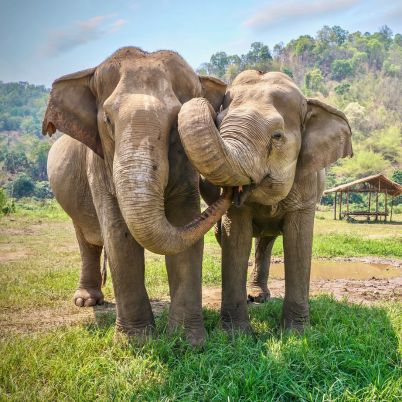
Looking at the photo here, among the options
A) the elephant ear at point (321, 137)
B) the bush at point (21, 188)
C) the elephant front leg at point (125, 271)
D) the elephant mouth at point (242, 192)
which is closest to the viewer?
the elephant mouth at point (242, 192)

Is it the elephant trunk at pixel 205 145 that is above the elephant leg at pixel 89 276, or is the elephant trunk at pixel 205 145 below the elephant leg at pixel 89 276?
above

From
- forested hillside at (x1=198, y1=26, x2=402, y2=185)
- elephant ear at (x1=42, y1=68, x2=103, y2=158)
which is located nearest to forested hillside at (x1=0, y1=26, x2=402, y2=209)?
forested hillside at (x1=198, y1=26, x2=402, y2=185)

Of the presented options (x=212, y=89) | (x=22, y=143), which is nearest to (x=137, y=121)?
(x=212, y=89)

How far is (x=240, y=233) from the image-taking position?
4.87m

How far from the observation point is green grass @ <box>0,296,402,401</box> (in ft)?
10.7

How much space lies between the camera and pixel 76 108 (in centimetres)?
449

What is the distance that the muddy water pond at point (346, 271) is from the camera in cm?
914

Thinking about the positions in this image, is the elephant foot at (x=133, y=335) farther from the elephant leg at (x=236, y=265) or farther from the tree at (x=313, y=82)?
the tree at (x=313, y=82)

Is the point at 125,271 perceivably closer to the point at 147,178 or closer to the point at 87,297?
the point at 147,178

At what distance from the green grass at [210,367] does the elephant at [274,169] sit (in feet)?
1.57

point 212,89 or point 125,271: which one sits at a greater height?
point 212,89

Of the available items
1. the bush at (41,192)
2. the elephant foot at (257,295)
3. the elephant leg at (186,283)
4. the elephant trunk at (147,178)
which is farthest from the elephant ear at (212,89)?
the bush at (41,192)

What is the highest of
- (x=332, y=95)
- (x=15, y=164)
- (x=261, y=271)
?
(x=332, y=95)

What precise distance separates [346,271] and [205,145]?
23.7 feet
